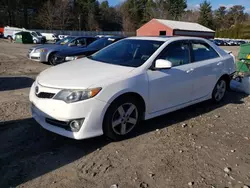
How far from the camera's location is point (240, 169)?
11.5 feet

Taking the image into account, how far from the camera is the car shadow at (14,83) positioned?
7246 millimetres

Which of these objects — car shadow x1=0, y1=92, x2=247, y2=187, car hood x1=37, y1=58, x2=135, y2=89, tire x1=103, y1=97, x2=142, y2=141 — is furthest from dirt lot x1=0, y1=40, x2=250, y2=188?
car hood x1=37, y1=58, x2=135, y2=89

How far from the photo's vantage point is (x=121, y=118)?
160 inches

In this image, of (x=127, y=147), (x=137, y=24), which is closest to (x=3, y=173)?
(x=127, y=147)

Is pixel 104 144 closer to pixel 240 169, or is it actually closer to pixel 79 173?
pixel 79 173

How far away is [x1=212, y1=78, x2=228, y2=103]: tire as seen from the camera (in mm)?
6012

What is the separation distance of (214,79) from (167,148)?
97.5 inches

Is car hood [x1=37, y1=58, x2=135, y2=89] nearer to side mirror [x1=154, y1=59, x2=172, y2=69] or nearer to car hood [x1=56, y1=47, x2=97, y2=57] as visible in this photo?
side mirror [x1=154, y1=59, x2=172, y2=69]

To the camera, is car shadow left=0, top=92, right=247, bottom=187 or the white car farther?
the white car

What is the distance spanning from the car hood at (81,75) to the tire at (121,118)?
0.41 m

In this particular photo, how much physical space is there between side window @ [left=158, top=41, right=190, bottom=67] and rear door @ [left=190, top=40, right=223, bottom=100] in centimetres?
19

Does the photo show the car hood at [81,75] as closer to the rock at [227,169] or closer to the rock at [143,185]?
the rock at [143,185]

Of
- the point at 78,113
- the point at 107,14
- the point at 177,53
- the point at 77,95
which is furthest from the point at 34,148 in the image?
the point at 107,14

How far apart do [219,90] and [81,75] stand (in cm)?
355
